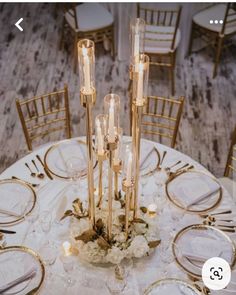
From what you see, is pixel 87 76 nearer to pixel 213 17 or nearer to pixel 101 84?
pixel 101 84

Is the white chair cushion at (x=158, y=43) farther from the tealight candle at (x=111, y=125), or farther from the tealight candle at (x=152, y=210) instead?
the tealight candle at (x=111, y=125)

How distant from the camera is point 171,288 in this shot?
5.77ft

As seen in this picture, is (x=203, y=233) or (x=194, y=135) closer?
(x=203, y=233)

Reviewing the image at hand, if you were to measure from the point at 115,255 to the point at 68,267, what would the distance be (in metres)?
0.21

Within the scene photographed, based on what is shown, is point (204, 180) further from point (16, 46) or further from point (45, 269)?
point (16, 46)

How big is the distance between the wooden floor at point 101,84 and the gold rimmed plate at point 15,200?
1157 millimetres

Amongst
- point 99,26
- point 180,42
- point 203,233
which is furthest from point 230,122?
point 203,233

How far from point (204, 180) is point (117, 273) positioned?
2.34 feet

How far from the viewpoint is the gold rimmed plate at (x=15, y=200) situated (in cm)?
200

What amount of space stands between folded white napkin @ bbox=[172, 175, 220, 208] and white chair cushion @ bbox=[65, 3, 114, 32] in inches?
87.6

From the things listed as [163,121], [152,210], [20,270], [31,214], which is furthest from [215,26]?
[20,270]

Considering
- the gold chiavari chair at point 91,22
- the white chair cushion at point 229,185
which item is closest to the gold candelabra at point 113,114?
the white chair cushion at point 229,185

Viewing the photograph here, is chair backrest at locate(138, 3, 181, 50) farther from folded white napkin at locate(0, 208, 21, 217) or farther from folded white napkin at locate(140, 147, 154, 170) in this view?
folded white napkin at locate(0, 208, 21, 217)

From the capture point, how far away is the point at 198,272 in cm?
182
